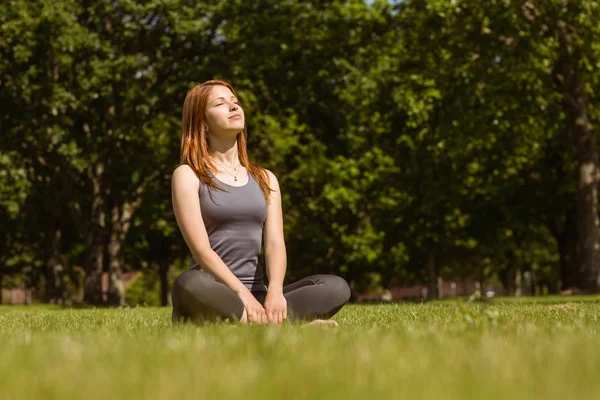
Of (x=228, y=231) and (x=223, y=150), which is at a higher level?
(x=223, y=150)

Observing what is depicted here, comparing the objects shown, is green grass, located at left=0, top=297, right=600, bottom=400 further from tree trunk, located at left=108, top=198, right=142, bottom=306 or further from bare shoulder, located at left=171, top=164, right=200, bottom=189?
tree trunk, located at left=108, top=198, right=142, bottom=306

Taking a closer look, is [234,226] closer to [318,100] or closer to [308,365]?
[308,365]

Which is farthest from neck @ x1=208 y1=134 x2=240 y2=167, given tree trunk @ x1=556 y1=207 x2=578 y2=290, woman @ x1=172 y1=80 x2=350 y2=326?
tree trunk @ x1=556 y1=207 x2=578 y2=290

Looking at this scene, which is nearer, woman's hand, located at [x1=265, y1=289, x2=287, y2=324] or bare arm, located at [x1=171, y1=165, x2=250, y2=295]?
woman's hand, located at [x1=265, y1=289, x2=287, y2=324]

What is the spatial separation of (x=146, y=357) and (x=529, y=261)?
50.7 metres

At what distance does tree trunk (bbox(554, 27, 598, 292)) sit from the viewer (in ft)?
86.6

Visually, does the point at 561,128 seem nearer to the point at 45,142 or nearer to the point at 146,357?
the point at 45,142

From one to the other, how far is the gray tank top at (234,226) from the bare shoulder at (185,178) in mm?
110

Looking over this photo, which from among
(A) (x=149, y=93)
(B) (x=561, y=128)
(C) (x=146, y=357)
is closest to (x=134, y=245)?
(A) (x=149, y=93)

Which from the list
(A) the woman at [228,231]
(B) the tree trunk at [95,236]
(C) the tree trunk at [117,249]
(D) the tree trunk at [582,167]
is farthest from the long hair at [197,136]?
(B) the tree trunk at [95,236]

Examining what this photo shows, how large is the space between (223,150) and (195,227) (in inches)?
38.2

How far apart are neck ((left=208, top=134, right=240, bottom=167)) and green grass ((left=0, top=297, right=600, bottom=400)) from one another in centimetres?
243

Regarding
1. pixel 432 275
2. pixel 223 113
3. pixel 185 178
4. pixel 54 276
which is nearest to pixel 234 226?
pixel 185 178

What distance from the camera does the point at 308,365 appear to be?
395 cm
